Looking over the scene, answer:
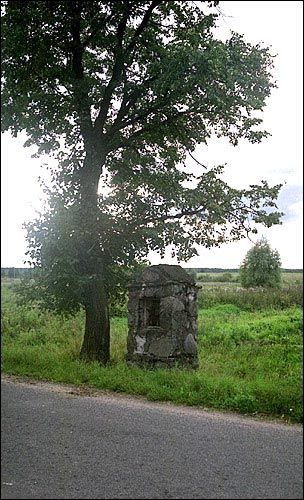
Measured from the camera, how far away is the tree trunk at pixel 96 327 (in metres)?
8.89

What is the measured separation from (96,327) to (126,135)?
329 centimetres

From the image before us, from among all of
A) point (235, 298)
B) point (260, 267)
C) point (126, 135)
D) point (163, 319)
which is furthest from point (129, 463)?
point (235, 298)

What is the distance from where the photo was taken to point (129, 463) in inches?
83.3

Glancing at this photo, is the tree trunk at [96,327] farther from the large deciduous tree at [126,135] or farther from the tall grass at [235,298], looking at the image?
the tall grass at [235,298]

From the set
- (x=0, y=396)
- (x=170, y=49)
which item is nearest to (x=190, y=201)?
(x=170, y=49)

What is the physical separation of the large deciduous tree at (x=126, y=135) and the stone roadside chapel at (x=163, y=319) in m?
0.63

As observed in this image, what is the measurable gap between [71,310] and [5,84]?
656 centimetres

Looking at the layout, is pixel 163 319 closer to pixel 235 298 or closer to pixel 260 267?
pixel 235 298

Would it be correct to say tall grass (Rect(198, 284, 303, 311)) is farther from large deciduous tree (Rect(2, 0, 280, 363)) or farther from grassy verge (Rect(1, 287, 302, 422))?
large deciduous tree (Rect(2, 0, 280, 363))

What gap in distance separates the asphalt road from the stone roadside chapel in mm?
6679

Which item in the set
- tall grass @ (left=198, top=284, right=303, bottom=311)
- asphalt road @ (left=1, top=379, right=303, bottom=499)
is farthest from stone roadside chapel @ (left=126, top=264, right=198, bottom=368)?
asphalt road @ (left=1, top=379, right=303, bottom=499)

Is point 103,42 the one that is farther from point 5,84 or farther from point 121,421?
point 121,421

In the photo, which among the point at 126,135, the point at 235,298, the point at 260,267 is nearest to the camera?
the point at 260,267

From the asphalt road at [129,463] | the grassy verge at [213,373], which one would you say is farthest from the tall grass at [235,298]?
the asphalt road at [129,463]
